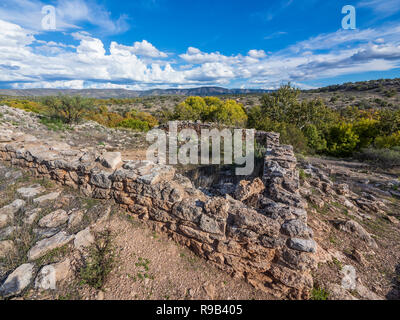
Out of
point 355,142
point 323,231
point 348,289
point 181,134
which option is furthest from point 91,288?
point 355,142

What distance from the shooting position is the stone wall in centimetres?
264

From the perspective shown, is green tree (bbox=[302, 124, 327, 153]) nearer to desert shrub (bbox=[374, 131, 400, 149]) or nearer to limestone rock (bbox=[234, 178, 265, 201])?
desert shrub (bbox=[374, 131, 400, 149])

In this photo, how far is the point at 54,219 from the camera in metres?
3.38

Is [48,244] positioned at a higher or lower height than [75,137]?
lower

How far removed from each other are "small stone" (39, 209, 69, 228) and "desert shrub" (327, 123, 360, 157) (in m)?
17.2

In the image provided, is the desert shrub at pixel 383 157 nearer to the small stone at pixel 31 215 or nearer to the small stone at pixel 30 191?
the small stone at pixel 31 215

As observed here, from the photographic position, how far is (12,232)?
10.1 feet

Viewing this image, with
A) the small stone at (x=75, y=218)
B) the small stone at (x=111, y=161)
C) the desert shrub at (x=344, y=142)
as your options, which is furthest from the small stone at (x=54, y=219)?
the desert shrub at (x=344, y=142)

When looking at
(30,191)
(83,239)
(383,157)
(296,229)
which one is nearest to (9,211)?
(30,191)

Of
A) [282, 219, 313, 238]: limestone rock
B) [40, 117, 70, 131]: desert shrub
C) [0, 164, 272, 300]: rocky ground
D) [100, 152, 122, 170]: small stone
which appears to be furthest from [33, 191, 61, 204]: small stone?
[40, 117, 70, 131]: desert shrub

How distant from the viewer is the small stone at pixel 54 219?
3290mm

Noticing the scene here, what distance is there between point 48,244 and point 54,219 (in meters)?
0.64

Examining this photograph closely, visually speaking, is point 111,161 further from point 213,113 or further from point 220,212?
point 213,113

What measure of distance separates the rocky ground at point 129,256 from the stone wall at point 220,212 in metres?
0.25
